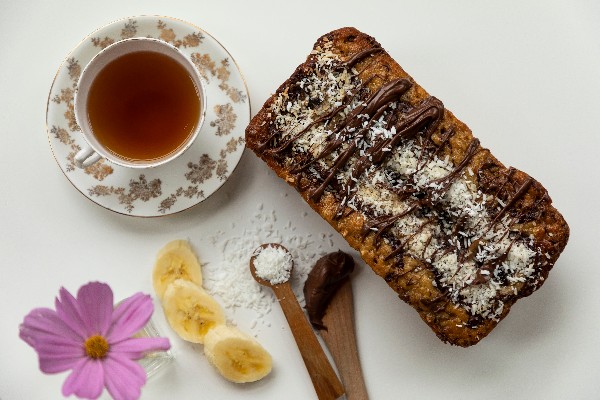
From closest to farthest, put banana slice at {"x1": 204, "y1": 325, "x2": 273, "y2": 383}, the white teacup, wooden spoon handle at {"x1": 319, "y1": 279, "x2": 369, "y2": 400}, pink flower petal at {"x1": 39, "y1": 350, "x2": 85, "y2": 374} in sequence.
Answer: pink flower petal at {"x1": 39, "y1": 350, "x2": 85, "y2": 374} < the white teacup < banana slice at {"x1": 204, "y1": 325, "x2": 273, "y2": 383} < wooden spoon handle at {"x1": 319, "y1": 279, "x2": 369, "y2": 400}

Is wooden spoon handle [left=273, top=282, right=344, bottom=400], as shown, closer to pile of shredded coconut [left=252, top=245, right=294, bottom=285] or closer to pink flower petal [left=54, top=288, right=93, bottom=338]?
pile of shredded coconut [left=252, top=245, right=294, bottom=285]

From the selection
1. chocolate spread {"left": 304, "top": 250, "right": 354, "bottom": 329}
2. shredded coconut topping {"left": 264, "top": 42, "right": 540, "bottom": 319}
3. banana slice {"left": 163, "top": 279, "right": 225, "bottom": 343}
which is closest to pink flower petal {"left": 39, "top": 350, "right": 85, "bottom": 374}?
banana slice {"left": 163, "top": 279, "right": 225, "bottom": 343}

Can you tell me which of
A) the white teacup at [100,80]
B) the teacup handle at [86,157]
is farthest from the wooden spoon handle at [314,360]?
the teacup handle at [86,157]

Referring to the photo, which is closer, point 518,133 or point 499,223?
point 499,223

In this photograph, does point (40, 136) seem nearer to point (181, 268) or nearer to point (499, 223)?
Answer: point (181, 268)

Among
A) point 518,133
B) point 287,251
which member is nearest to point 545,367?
point 518,133

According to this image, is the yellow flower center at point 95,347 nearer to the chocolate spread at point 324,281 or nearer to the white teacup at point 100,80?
the white teacup at point 100,80
